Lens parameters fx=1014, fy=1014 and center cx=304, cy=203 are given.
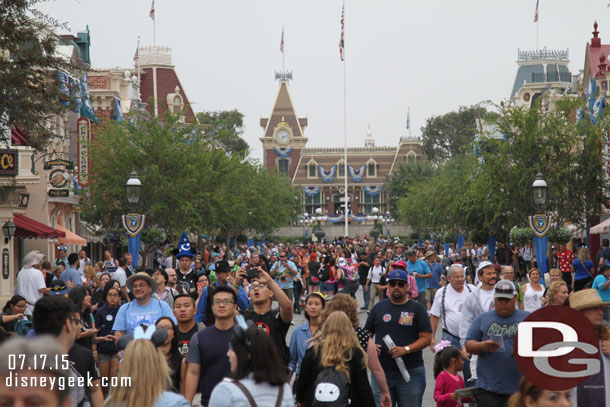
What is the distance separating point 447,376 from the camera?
847cm

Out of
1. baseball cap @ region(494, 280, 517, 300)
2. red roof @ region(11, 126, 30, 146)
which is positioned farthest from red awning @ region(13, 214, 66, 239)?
baseball cap @ region(494, 280, 517, 300)

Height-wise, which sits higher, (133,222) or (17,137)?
(17,137)

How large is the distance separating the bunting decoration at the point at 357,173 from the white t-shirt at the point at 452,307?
113 meters

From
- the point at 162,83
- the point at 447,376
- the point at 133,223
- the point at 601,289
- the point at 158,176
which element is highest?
the point at 162,83

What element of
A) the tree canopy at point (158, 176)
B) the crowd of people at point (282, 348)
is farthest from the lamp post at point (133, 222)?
the tree canopy at point (158, 176)

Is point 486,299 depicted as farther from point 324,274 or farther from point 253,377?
point 324,274

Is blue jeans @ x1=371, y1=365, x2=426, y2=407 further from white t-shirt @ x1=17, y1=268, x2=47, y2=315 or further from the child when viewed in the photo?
white t-shirt @ x1=17, y1=268, x2=47, y2=315

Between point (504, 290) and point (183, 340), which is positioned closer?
point (504, 290)

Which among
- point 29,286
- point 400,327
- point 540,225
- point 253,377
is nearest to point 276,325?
point 400,327

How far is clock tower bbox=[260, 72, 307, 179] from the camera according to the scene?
12538 centimetres

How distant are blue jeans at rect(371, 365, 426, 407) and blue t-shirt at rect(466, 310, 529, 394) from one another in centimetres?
111

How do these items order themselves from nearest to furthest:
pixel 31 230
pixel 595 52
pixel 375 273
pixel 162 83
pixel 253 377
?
pixel 253 377 < pixel 375 273 < pixel 31 230 < pixel 595 52 < pixel 162 83

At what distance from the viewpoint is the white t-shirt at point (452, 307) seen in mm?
11039

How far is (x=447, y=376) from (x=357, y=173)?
117 meters
